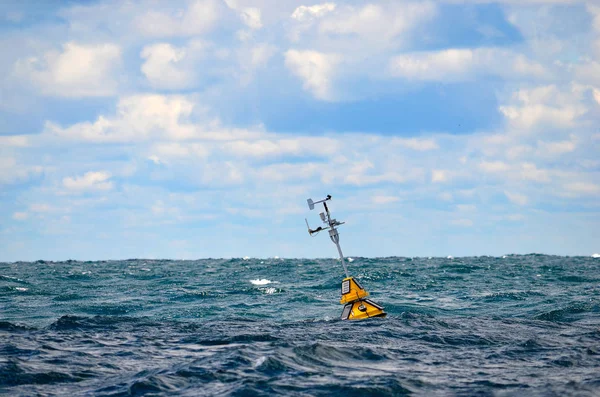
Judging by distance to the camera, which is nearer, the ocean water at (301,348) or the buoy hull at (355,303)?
the ocean water at (301,348)

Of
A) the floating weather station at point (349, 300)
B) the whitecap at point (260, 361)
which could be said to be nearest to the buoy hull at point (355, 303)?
the floating weather station at point (349, 300)

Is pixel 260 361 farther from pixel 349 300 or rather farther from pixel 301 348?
pixel 349 300

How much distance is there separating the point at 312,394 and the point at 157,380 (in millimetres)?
3963

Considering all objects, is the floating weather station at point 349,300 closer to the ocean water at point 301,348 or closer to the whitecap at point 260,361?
the ocean water at point 301,348

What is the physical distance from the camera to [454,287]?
4825cm

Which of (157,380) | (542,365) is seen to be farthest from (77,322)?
(542,365)

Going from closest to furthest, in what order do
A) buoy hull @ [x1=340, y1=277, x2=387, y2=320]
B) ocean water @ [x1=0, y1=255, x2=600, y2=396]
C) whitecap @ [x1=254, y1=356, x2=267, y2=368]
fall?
1. ocean water @ [x1=0, y1=255, x2=600, y2=396]
2. whitecap @ [x1=254, y1=356, x2=267, y2=368]
3. buoy hull @ [x1=340, y1=277, x2=387, y2=320]

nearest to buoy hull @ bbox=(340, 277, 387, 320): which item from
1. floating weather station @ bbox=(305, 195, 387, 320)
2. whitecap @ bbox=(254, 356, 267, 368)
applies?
floating weather station @ bbox=(305, 195, 387, 320)

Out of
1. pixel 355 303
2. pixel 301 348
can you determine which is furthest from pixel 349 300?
pixel 301 348

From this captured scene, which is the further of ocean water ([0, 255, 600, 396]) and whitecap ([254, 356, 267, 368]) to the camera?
whitecap ([254, 356, 267, 368])

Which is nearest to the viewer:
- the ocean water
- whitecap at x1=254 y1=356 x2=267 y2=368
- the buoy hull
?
the ocean water

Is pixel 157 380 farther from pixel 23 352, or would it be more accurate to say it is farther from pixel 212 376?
pixel 23 352

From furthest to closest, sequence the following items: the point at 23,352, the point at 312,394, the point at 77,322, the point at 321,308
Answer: the point at 321,308 → the point at 77,322 → the point at 23,352 → the point at 312,394

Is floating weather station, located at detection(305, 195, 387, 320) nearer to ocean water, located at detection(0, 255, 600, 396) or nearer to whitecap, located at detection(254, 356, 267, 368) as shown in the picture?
ocean water, located at detection(0, 255, 600, 396)
